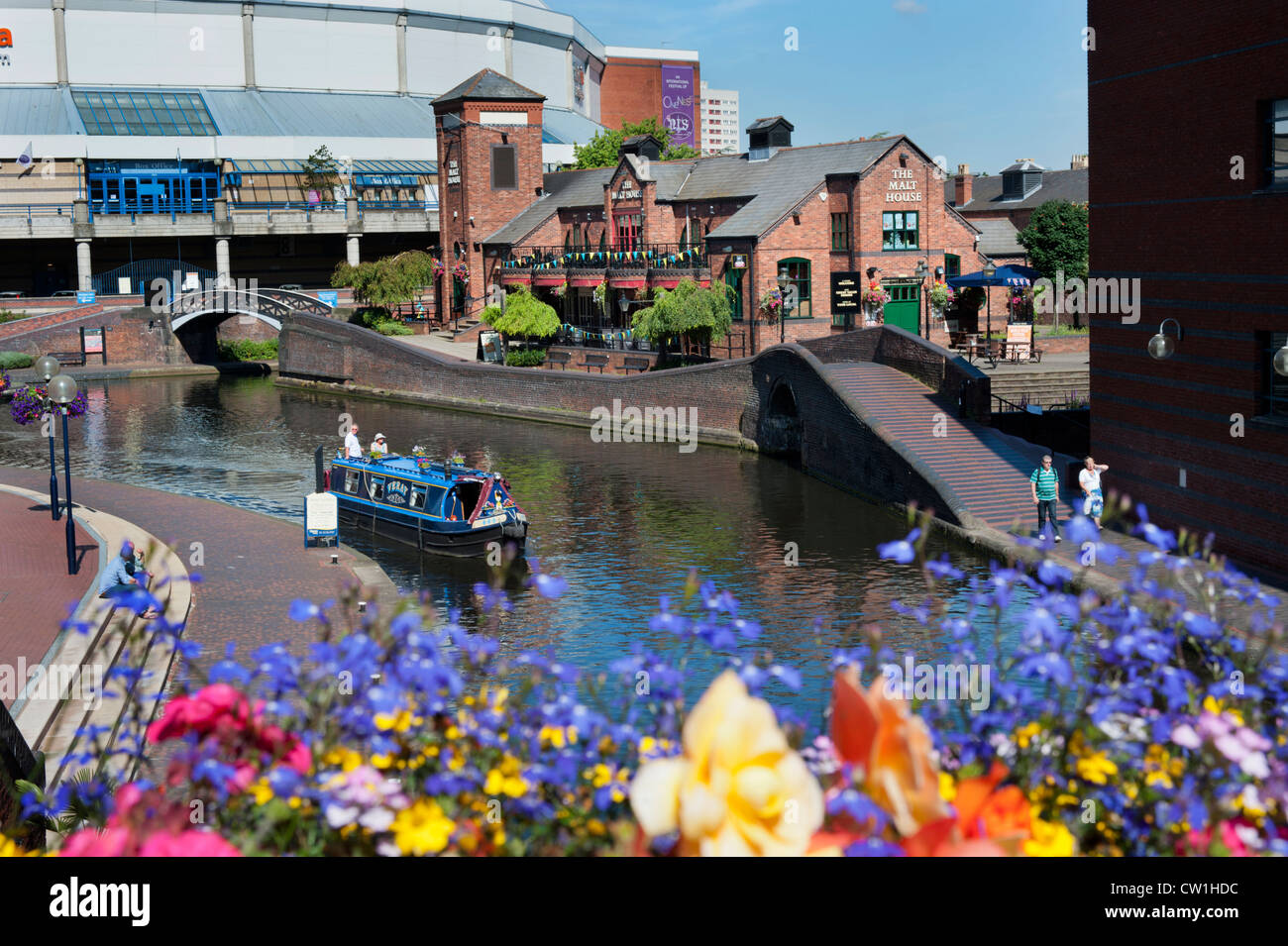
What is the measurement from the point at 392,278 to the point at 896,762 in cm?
5960

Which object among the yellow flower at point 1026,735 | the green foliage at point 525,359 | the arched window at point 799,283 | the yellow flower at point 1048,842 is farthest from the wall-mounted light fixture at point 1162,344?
the green foliage at point 525,359

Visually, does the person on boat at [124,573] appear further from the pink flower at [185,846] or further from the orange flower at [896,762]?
the orange flower at [896,762]

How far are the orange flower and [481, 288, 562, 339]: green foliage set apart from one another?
4736 centimetres

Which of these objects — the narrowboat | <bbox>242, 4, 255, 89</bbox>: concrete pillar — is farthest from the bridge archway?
<bbox>242, 4, 255, 89</bbox>: concrete pillar

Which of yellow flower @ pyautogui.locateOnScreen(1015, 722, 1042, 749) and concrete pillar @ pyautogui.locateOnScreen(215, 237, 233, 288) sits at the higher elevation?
concrete pillar @ pyautogui.locateOnScreen(215, 237, 233, 288)

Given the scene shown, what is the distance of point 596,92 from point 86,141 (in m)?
54.8

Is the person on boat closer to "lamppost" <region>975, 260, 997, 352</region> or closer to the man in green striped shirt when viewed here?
the man in green striped shirt

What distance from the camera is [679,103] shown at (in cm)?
15625

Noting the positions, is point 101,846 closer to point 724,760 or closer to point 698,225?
point 724,760

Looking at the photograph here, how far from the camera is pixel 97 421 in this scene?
45688 mm

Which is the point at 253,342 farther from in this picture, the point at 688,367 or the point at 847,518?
the point at 847,518

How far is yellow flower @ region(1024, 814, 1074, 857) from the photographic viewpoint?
498 centimetres

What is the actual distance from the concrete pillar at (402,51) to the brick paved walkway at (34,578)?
70.3 m
